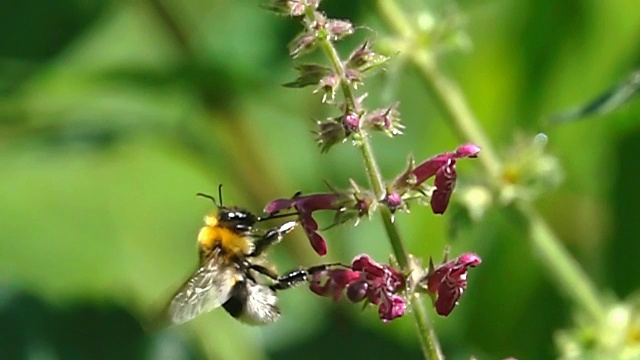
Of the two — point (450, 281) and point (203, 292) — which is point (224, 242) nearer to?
point (203, 292)

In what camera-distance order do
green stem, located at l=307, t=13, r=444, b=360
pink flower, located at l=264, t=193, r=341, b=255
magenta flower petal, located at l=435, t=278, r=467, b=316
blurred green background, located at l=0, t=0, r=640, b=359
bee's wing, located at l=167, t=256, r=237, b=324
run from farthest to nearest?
blurred green background, located at l=0, t=0, r=640, b=359
bee's wing, located at l=167, t=256, r=237, b=324
pink flower, located at l=264, t=193, r=341, b=255
magenta flower petal, located at l=435, t=278, r=467, b=316
green stem, located at l=307, t=13, r=444, b=360

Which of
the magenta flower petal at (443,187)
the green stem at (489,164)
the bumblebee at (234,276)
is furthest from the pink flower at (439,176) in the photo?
the green stem at (489,164)

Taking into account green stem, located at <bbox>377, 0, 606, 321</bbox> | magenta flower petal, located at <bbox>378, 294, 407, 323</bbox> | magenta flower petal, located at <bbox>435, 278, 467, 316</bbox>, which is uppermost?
green stem, located at <bbox>377, 0, 606, 321</bbox>

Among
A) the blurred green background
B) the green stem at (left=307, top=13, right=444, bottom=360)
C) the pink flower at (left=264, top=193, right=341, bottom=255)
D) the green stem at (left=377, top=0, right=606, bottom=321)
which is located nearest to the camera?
the green stem at (left=307, top=13, right=444, bottom=360)

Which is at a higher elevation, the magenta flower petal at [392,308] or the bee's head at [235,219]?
the bee's head at [235,219]

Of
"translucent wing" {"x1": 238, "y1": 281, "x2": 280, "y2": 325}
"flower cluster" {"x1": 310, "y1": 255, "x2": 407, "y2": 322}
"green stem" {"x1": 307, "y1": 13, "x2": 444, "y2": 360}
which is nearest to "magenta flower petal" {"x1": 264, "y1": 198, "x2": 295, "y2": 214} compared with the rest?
"flower cluster" {"x1": 310, "y1": 255, "x2": 407, "y2": 322}

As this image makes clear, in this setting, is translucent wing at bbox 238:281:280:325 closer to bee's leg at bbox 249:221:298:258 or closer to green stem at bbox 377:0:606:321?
bee's leg at bbox 249:221:298:258

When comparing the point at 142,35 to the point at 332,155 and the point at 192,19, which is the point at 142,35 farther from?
the point at 332,155

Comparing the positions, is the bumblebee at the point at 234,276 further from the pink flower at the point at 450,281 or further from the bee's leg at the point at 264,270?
the pink flower at the point at 450,281
